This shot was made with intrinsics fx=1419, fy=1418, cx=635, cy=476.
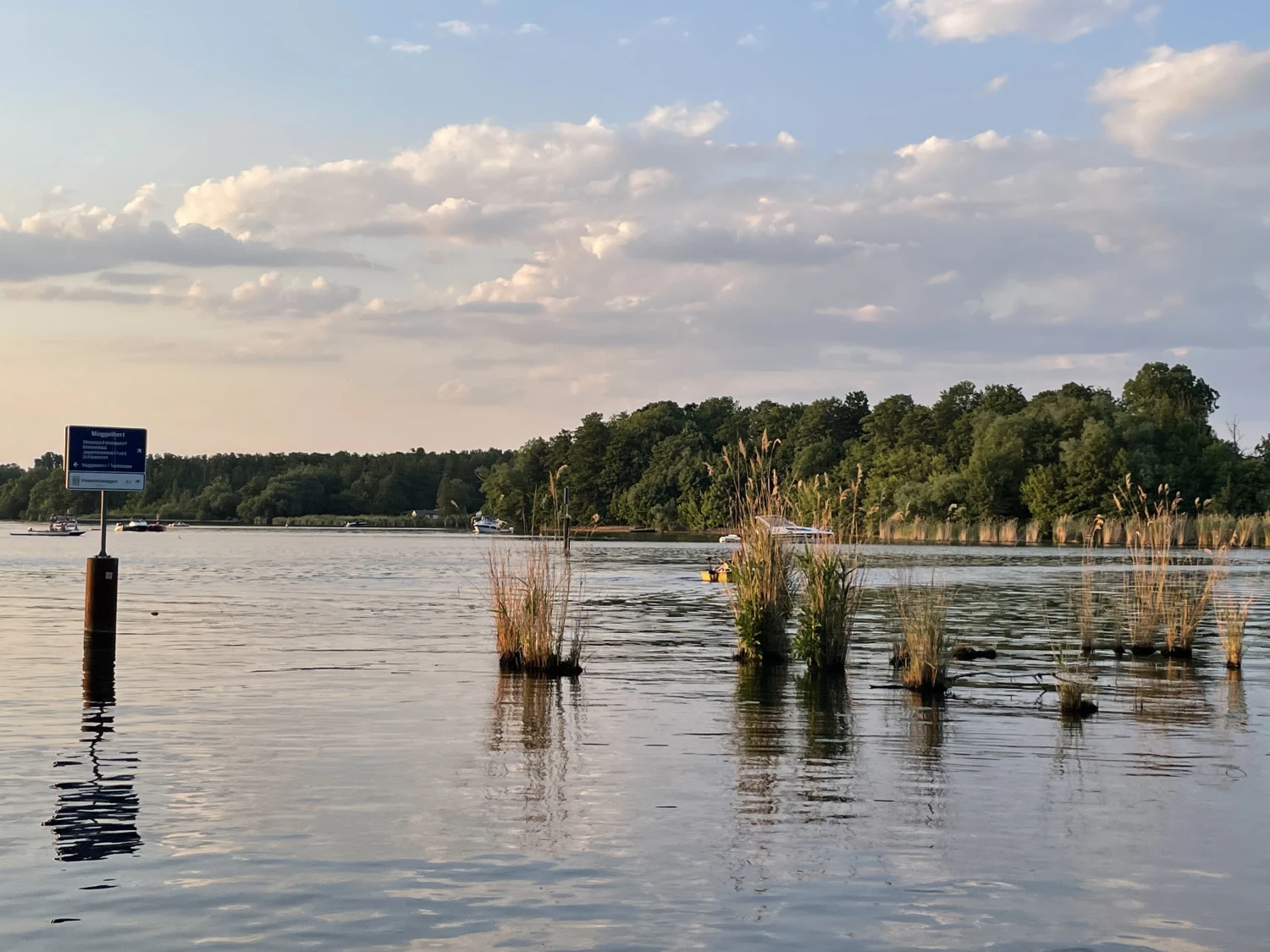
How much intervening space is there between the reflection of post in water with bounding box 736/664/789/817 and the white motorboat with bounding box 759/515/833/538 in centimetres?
198

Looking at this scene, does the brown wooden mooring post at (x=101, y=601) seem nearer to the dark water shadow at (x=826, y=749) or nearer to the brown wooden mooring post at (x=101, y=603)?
the brown wooden mooring post at (x=101, y=603)

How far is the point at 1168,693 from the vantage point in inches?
722

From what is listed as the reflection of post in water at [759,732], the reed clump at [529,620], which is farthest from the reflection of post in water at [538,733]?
the reflection of post in water at [759,732]

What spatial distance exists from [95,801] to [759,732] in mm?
6696

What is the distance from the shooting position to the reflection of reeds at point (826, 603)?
19062mm

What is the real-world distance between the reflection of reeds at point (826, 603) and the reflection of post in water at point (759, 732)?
605mm

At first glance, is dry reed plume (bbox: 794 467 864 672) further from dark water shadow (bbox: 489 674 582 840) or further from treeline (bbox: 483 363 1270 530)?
treeline (bbox: 483 363 1270 530)

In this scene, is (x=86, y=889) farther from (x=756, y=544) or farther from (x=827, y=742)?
(x=756, y=544)

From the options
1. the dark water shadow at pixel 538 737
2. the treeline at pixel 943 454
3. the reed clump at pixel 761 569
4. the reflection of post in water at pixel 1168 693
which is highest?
the treeline at pixel 943 454

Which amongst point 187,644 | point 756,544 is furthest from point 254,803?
point 187,644

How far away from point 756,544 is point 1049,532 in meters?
109

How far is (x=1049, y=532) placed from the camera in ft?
405

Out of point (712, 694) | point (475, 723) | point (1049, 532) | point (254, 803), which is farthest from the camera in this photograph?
point (1049, 532)

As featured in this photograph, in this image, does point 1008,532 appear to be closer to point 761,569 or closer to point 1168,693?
point 761,569
